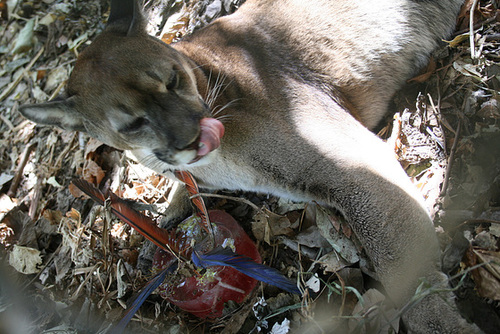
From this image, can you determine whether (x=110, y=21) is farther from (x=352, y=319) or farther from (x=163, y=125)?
(x=352, y=319)

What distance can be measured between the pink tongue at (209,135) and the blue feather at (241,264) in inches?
23.5

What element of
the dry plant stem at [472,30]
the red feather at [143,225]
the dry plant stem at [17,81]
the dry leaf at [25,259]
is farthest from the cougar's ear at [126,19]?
the dry plant stem at [17,81]

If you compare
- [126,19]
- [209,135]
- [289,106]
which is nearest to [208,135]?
[209,135]

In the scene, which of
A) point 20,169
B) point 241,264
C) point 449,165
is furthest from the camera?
point 20,169

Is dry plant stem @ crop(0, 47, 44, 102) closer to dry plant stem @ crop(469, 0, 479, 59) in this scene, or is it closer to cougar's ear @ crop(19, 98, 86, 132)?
cougar's ear @ crop(19, 98, 86, 132)

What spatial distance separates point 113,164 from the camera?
402cm

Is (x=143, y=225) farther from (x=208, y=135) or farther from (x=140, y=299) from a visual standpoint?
(x=208, y=135)

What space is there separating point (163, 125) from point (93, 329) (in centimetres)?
163

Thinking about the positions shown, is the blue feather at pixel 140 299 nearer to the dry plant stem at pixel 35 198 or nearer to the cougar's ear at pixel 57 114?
the cougar's ear at pixel 57 114

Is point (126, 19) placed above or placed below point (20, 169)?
above

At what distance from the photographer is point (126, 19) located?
2729 mm

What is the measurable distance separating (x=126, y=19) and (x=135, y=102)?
695 mm

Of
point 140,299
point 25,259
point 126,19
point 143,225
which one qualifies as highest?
point 126,19

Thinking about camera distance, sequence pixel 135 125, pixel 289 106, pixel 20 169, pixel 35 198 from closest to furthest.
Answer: pixel 135 125 → pixel 289 106 → pixel 35 198 → pixel 20 169
